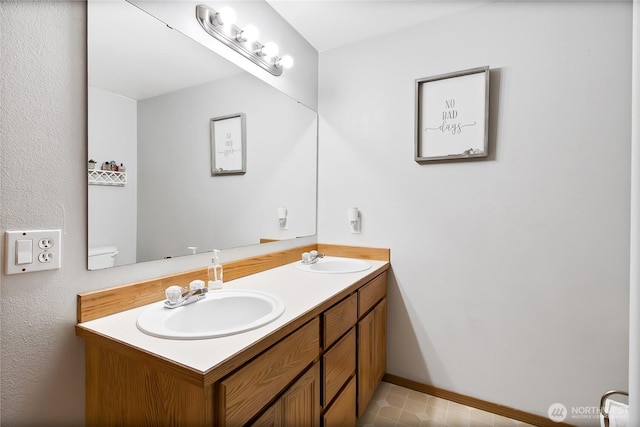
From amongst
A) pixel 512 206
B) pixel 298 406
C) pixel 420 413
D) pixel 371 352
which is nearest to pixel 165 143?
pixel 298 406

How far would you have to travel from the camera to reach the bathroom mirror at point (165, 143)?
1073 millimetres

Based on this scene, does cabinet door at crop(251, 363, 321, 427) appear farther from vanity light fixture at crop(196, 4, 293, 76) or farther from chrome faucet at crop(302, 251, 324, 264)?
vanity light fixture at crop(196, 4, 293, 76)

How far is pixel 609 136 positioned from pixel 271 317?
69.1 inches

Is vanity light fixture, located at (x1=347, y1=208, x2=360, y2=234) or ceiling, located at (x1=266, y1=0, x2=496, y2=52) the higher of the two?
ceiling, located at (x1=266, y1=0, x2=496, y2=52)

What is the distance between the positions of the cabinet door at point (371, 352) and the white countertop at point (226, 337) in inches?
12.4

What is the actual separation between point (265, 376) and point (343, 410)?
69 cm

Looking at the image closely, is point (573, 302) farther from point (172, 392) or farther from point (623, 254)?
point (172, 392)

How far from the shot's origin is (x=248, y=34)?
5.34 ft

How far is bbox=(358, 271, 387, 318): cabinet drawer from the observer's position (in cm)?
162

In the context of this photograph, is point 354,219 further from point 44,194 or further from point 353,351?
point 44,194

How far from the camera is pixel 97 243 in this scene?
3.46 feet

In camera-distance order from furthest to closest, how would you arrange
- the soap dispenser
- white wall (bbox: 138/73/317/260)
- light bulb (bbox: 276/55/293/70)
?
light bulb (bbox: 276/55/293/70) → the soap dispenser → white wall (bbox: 138/73/317/260)

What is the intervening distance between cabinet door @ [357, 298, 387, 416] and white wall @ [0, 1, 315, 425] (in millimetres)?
1178

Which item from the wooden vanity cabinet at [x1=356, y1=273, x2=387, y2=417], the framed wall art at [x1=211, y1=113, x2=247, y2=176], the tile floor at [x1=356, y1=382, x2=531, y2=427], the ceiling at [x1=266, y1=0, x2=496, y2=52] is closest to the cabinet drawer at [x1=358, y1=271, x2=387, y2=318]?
the wooden vanity cabinet at [x1=356, y1=273, x2=387, y2=417]
